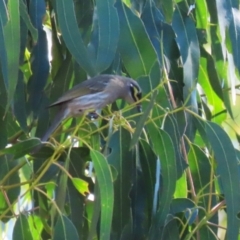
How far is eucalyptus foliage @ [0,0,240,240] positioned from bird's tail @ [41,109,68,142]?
30 mm

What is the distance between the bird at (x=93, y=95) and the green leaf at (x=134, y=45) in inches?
5.5

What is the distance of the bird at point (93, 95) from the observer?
1785mm

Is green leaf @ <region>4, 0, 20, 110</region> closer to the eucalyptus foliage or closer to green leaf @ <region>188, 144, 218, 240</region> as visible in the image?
the eucalyptus foliage

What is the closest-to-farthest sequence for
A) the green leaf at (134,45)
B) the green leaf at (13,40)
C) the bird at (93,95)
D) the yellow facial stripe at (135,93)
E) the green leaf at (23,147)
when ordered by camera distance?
the green leaf at (13,40) → the green leaf at (23,147) → the green leaf at (134,45) → the bird at (93,95) → the yellow facial stripe at (135,93)

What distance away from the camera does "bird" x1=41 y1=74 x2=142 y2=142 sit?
5.86ft

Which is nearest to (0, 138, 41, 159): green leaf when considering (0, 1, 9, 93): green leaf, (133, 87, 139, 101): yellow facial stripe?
(0, 1, 9, 93): green leaf

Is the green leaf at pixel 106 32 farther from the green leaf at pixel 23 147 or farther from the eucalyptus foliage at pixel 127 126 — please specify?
the green leaf at pixel 23 147

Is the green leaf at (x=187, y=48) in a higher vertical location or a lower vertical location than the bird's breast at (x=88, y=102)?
higher

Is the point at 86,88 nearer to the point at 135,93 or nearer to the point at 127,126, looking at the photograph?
the point at 135,93

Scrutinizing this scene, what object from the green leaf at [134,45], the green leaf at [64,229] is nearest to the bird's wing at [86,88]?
the green leaf at [134,45]

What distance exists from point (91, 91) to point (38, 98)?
342 mm

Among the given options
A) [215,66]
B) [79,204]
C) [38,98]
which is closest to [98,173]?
[79,204]

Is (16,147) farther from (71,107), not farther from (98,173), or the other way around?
(71,107)

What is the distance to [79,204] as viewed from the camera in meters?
1.57
